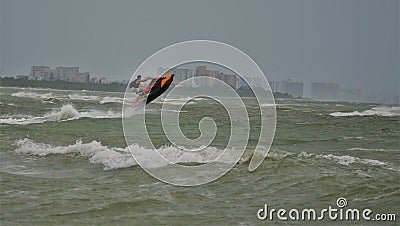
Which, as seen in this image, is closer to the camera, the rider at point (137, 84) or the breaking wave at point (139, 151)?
the rider at point (137, 84)

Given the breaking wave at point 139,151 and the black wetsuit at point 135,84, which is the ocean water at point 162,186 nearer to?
the breaking wave at point 139,151

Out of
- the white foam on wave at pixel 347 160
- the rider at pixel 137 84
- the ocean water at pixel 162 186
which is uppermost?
the rider at pixel 137 84

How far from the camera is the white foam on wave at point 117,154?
10242 mm

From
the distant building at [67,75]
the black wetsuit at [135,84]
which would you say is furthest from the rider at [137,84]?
the distant building at [67,75]

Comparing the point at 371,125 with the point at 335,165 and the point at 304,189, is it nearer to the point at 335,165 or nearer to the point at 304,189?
the point at 335,165

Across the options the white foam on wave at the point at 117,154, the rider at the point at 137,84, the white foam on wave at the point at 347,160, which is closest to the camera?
the rider at the point at 137,84

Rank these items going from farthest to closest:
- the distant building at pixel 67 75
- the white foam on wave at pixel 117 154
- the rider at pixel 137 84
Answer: the distant building at pixel 67 75
the white foam on wave at pixel 117 154
the rider at pixel 137 84

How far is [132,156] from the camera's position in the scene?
35.2 ft

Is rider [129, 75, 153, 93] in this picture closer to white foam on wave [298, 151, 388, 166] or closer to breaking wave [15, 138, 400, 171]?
breaking wave [15, 138, 400, 171]

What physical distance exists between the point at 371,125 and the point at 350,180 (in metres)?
15.1

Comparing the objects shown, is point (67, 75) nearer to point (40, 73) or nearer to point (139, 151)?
point (40, 73)

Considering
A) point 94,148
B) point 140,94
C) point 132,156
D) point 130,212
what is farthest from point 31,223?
point 94,148

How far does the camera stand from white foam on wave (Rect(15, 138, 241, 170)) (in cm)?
1024

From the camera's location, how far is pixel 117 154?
10.9 m
